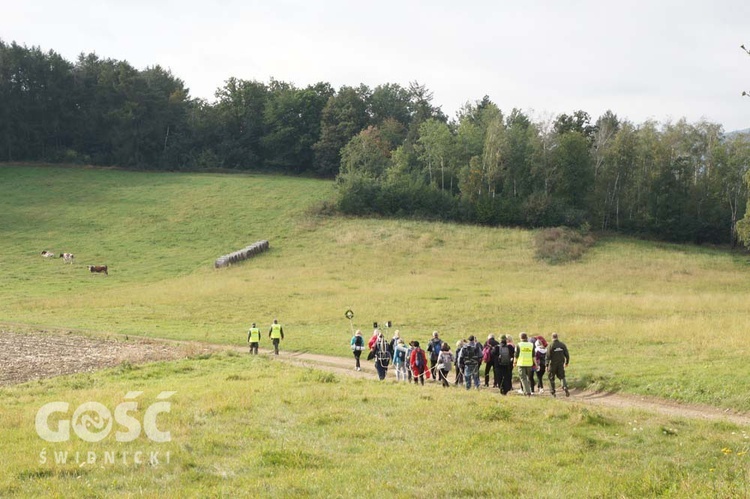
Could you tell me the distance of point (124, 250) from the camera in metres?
70.1

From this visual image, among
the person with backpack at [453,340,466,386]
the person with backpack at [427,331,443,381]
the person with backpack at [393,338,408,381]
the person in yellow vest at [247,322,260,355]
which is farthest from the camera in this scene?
the person in yellow vest at [247,322,260,355]

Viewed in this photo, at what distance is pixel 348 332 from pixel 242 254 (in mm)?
30154

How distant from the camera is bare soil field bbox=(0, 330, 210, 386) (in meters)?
24.7

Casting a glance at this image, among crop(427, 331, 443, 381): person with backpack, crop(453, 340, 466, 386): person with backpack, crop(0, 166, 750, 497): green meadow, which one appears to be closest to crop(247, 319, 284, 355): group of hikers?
crop(0, 166, 750, 497): green meadow

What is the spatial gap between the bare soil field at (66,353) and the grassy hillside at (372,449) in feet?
15.7

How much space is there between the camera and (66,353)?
28719 millimetres

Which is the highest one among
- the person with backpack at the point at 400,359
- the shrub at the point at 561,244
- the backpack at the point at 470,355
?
the shrub at the point at 561,244

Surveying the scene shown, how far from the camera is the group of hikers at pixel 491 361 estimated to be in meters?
22.8

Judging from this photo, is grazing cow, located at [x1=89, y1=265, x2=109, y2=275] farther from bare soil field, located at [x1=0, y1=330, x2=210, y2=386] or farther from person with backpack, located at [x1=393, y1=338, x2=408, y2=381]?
person with backpack, located at [x1=393, y1=338, x2=408, y2=381]

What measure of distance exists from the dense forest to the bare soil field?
52.7m

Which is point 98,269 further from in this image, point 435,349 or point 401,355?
point 435,349

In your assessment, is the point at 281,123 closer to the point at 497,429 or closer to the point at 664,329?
→ the point at 664,329

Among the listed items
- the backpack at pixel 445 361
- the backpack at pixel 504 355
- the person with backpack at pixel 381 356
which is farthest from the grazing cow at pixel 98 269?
the backpack at pixel 504 355

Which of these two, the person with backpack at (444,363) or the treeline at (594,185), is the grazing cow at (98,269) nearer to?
the treeline at (594,185)
